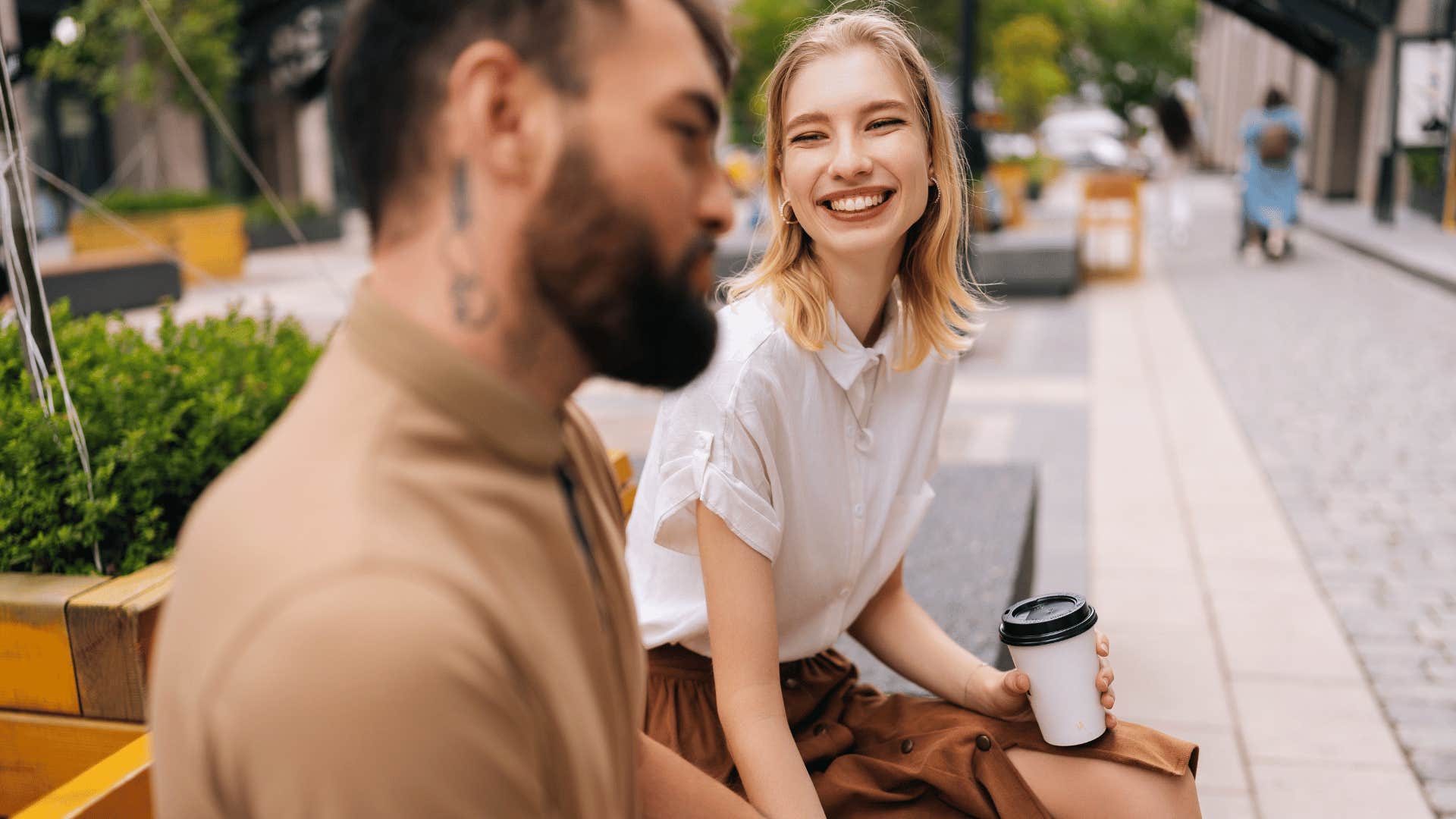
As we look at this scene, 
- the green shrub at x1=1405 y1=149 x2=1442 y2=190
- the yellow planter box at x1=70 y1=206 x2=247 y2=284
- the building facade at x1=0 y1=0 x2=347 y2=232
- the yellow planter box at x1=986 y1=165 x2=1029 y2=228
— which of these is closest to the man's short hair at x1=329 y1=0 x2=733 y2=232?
the yellow planter box at x1=70 y1=206 x2=247 y2=284

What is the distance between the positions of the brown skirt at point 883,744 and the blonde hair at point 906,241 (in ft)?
1.98

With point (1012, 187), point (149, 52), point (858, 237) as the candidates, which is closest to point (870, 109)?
point (858, 237)

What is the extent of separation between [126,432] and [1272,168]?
611 inches

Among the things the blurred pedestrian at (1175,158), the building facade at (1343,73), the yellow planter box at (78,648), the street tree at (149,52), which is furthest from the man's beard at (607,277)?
the building facade at (1343,73)

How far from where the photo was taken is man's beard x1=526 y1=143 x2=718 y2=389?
3.22 ft

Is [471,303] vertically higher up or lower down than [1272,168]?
higher up

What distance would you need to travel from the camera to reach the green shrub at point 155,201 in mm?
16844

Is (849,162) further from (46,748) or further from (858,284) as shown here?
(46,748)

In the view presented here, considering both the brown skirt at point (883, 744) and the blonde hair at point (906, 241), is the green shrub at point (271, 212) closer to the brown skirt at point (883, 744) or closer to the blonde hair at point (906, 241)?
the blonde hair at point (906, 241)

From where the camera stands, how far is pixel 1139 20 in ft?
182

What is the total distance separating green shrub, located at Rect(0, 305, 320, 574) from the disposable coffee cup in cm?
162

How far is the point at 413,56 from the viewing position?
98cm

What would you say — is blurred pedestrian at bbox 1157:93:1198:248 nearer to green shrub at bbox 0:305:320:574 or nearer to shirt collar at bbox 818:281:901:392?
green shrub at bbox 0:305:320:574

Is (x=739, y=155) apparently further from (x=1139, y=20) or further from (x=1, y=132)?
(x=1139, y=20)
